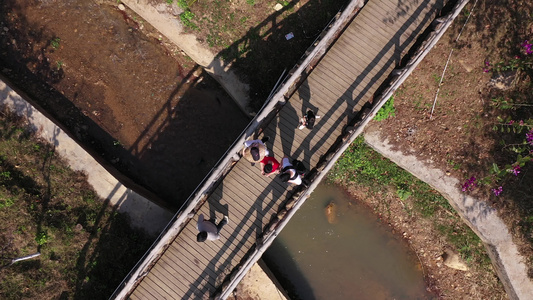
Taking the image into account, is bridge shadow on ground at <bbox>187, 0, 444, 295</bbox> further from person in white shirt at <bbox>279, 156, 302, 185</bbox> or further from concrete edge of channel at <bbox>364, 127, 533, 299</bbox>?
concrete edge of channel at <bbox>364, 127, 533, 299</bbox>

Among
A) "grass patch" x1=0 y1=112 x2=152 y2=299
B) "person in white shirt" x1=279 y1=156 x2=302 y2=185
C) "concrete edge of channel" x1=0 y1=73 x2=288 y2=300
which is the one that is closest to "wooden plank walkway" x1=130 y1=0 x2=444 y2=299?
"person in white shirt" x1=279 y1=156 x2=302 y2=185

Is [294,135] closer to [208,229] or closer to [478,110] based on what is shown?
[208,229]

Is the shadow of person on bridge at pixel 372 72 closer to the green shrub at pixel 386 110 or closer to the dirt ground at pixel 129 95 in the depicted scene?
the green shrub at pixel 386 110

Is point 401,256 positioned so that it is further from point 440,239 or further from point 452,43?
point 452,43

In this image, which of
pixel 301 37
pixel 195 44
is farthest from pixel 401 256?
pixel 195 44

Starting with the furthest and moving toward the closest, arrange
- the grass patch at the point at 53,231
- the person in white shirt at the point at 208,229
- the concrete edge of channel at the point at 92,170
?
the concrete edge of channel at the point at 92,170
the grass patch at the point at 53,231
the person in white shirt at the point at 208,229

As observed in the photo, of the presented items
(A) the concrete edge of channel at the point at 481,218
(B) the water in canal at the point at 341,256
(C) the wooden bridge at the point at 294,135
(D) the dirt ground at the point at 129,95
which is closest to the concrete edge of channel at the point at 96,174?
(D) the dirt ground at the point at 129,95
